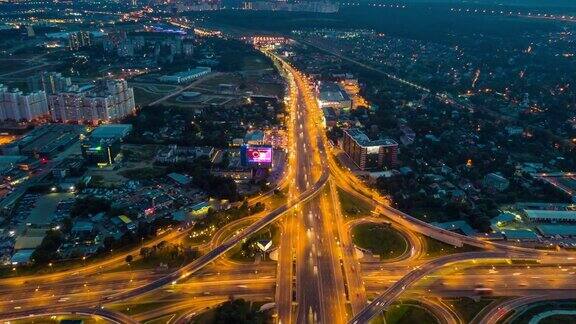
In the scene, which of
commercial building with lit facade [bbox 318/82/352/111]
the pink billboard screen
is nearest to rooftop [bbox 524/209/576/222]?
the pink billboard screen

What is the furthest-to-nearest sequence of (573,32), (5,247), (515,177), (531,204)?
1. (573,32)
2. (515,177)
3. (531,204)
4. (5,247)

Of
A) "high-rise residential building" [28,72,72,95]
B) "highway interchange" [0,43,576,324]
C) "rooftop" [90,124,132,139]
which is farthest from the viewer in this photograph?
"high-rise residential building" [28,72,72,95]

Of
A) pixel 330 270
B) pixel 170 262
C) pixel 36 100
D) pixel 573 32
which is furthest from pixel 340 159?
pixel 573 32

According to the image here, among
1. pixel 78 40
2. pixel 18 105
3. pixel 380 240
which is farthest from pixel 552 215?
pixel 78 40

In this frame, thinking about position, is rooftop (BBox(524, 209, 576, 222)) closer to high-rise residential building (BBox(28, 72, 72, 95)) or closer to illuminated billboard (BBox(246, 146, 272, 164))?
illuminated billboard (BBox(246, 146, 272, 164))

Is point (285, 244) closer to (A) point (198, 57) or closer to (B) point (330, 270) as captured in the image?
(B) point (330, 270)
